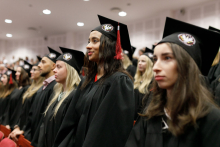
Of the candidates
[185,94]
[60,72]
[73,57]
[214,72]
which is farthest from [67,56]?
[214,72]

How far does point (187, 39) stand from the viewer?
3.75ft

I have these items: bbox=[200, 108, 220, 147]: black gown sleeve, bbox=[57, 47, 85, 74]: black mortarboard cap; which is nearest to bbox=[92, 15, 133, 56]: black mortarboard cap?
bbox=[57, 47, 85, 74]: black mortarboard cap

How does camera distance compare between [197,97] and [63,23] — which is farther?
[63,23]

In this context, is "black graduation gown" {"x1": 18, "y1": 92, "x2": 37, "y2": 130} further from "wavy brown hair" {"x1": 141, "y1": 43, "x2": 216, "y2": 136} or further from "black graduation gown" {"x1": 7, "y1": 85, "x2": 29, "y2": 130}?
"wavy brown hair" {"x1": 141, "y1": 43, "x2": 216, "y2": 136}

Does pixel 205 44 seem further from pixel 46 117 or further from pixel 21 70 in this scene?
pixel 21 70

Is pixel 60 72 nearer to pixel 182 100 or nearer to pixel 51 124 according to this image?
pixel 51 124

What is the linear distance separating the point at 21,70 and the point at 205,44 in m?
4.57

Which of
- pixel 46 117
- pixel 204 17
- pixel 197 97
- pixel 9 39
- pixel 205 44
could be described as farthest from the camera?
pixel 9 39

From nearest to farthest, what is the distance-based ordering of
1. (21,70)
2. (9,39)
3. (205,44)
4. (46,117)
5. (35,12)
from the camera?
(205,44)
(46,117)
(21,70)
(35,12)
(9,39)

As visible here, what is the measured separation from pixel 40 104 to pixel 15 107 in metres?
1.95

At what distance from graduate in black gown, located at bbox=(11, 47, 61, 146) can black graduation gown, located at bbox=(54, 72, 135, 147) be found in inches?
52.3

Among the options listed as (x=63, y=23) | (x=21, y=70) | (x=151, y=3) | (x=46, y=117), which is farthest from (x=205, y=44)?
(x=63, y=23)

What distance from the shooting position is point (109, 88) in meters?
1.71

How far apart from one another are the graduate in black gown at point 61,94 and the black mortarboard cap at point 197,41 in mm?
1698
